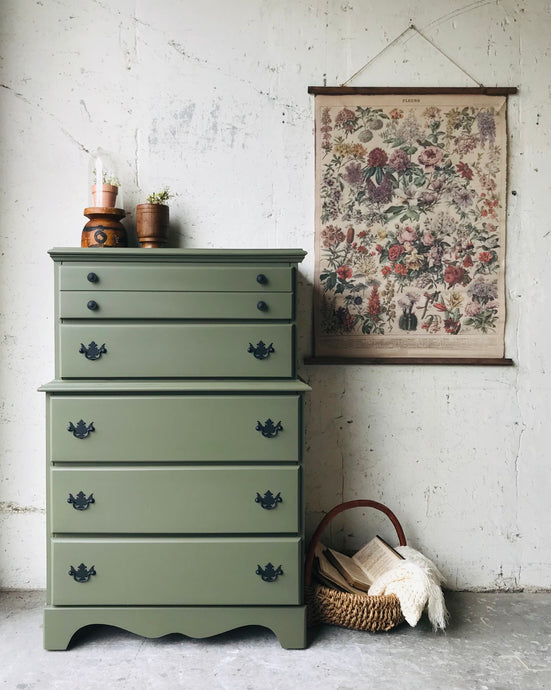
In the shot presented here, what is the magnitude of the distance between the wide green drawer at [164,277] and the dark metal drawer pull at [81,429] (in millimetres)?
554

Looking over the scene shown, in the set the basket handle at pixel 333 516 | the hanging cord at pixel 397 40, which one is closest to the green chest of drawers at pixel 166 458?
the basket handle at pixel 333 516

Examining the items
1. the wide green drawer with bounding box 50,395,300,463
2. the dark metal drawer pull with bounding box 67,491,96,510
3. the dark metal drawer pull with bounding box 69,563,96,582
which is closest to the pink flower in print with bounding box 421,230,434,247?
the wide green drawer with bounding box 50,395,300,463

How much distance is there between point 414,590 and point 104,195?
88.8 inches

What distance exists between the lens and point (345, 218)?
3182 millimetres

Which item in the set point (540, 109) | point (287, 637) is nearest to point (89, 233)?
point (287, 637)

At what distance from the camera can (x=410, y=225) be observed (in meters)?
3.19

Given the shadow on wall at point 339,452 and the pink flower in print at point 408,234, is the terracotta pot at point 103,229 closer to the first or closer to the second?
the shadow on wall at point 339,452

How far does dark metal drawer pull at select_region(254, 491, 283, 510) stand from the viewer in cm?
260

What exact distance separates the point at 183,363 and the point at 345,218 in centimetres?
117

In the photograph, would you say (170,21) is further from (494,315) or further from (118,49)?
(494,315)

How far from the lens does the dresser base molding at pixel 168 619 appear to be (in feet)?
8.48

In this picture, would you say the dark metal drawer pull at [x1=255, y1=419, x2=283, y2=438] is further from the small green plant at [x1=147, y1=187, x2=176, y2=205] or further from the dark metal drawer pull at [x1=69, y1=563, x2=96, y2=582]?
the small green plant at [x1=147, y1=187, x2=176, y2=205]

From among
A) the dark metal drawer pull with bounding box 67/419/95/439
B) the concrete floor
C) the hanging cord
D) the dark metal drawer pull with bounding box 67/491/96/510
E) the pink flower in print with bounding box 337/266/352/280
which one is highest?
the hanging cord

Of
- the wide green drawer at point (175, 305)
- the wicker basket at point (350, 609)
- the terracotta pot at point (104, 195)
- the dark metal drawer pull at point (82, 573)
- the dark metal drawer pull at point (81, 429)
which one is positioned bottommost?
the wicker basket at point (350, 609)
